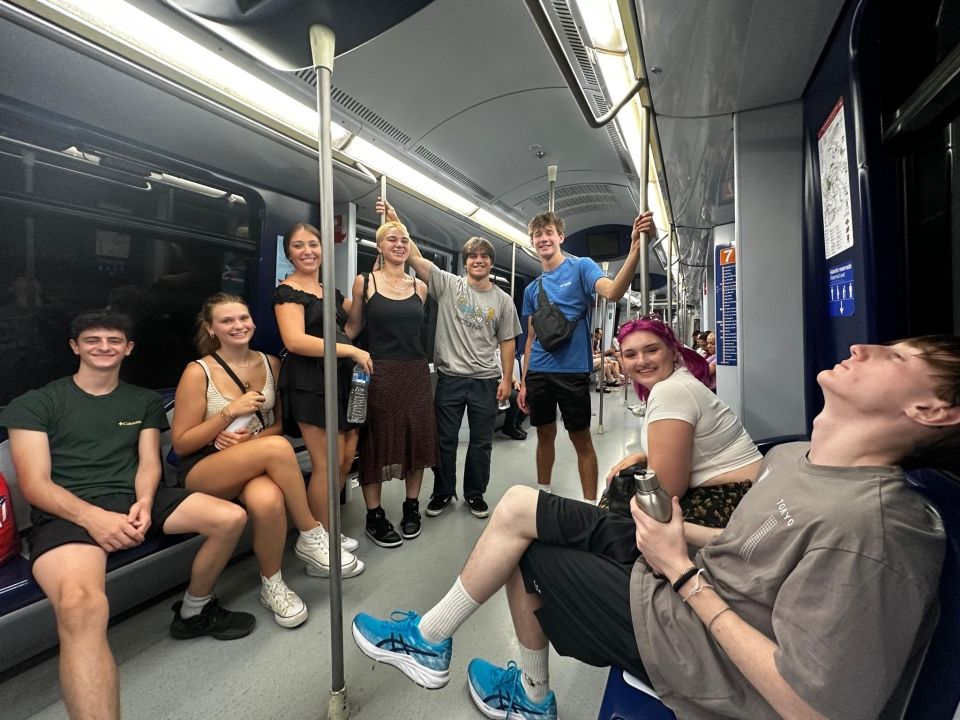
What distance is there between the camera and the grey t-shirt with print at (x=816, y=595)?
638 mm

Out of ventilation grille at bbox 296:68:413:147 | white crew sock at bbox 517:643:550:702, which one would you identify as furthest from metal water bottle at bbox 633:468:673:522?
ventilation grille at bbox 296:68:413:147

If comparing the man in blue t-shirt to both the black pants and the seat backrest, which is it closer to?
the black pants

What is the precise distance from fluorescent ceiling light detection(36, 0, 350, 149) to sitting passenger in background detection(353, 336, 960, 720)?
5.93 feet

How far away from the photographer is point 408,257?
250 cm

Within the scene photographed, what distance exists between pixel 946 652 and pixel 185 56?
113 inches

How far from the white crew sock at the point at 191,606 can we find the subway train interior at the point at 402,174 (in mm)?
99

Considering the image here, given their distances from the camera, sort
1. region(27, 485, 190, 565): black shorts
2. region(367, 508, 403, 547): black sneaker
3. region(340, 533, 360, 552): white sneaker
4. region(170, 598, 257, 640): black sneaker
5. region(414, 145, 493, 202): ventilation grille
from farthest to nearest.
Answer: region(414, 145, 493, 202): ventilation grille, region(367, 508, 403, 547): black sneaker, region(340, 533, 360, 552): white sneaker, region(170, 598, 257, 640): black sneaker, region(27, 485, 190, 565): black shorts

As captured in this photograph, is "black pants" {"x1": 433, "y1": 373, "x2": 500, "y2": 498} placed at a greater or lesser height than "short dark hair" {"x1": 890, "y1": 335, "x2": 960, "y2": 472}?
lesser

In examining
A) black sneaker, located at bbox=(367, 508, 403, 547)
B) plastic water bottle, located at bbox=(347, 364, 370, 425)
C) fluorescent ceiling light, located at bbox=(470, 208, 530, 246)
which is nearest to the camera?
plastic water bottle, located at bbox=(347, 364, 370, 425)

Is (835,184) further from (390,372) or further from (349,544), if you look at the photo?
(349,544)

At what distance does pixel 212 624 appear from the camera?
171cm

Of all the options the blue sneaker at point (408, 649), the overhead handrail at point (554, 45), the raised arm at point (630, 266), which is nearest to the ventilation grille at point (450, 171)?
the raised arm at point (630, 266)

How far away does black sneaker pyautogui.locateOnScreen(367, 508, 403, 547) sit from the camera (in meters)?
2.42

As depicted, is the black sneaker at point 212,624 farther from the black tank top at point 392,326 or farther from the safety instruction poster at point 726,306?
the safety instruction poster at point 726,306
